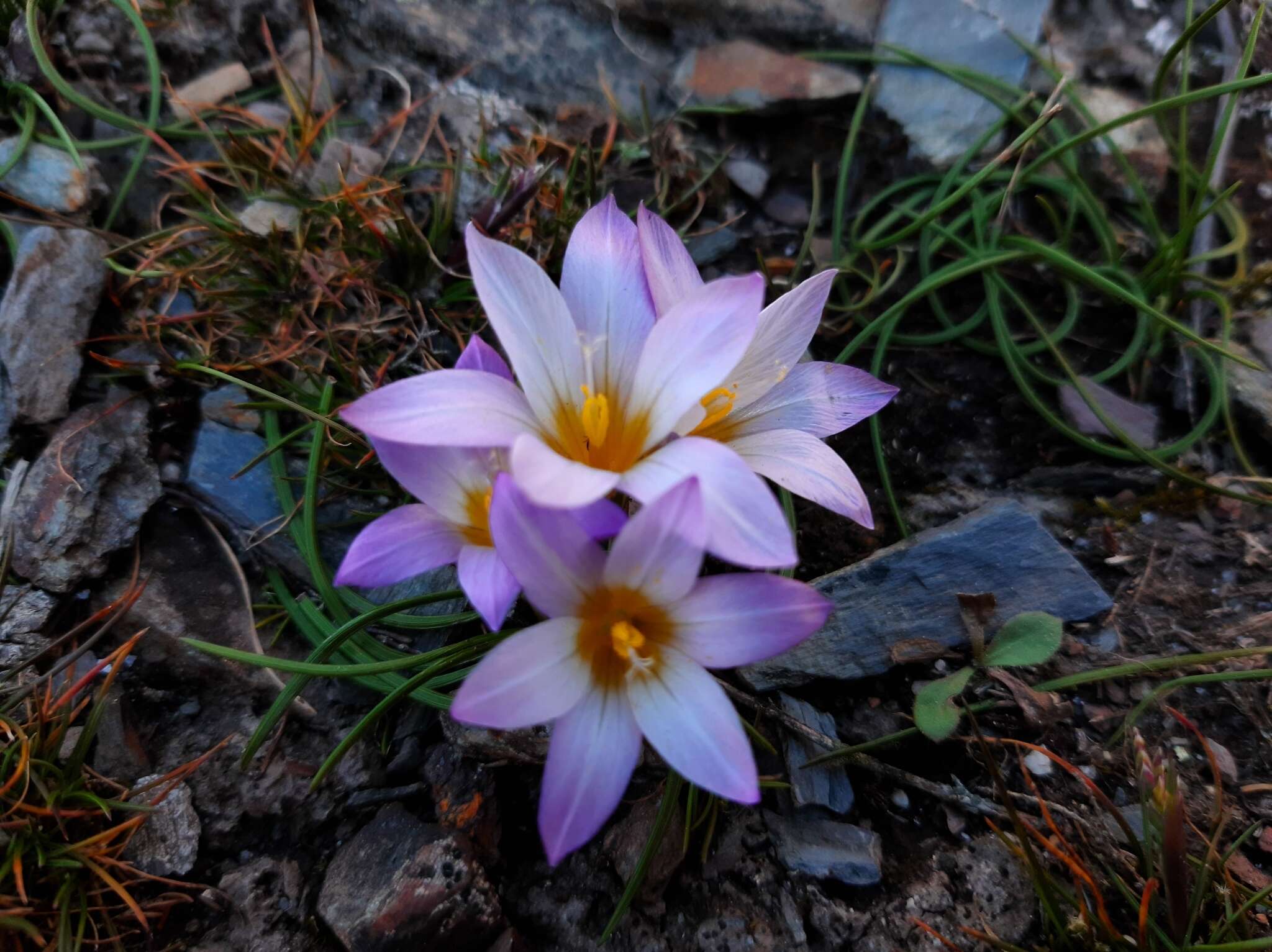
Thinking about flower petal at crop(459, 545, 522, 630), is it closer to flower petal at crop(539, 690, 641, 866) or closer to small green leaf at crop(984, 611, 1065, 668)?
flower petal at crop(539, 690, 641, 866)

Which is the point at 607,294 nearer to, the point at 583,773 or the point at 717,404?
the point at 717,404

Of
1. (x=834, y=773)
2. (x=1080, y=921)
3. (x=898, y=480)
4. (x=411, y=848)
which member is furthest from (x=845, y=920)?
(x=898, y=480)

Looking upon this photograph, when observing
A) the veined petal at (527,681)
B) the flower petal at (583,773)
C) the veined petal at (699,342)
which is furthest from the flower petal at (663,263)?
the flower petal at (583,773)

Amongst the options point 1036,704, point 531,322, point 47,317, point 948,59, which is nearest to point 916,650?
point 1036,704

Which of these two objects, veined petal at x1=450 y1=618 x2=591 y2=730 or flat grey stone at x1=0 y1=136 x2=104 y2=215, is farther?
flat grey stone at x1=0 y1=136 x2=104 y2=215

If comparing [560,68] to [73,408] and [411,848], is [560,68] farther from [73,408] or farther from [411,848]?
[411,848]

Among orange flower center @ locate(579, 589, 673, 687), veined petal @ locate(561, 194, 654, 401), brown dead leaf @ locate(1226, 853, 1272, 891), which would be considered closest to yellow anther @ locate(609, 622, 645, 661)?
orange flower center @ locate(579, 589, 673, 687)
